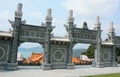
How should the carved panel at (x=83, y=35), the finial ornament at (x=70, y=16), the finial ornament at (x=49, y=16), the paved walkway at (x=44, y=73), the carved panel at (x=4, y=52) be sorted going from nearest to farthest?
the paved walkway at (x=44, y=73)
the carved panel at (x=4, y=52)
the finial ornament at (x=49, y=16)
the finial ornament at (x=70, y=16)
the carved panel at (x=83, y=35)

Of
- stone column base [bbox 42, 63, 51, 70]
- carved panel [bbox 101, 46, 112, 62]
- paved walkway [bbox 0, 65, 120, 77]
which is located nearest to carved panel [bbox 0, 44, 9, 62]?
paved walkway [bbox 0, 65, 120, 77]

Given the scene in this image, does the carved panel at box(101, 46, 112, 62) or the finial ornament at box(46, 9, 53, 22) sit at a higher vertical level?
the finial ornament at box(46, 9, 53, 22)

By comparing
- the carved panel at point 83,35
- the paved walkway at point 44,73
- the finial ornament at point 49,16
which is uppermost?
the finial ornament at point 49,16


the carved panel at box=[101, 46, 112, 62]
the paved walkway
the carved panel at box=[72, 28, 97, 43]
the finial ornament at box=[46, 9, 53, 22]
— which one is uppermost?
the finial ornament at box=[46, 9, 53, 22]

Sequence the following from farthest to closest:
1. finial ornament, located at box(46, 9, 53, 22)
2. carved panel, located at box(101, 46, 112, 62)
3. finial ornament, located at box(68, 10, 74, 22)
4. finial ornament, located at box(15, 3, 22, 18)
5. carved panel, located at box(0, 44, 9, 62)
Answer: carved panel, located at box(101, 46, 112, 62) → finial ornament, located at box(68, 10, 74, 22) → finial ornament, located at box(46, 9, 53, 22) → finial ornament, located at box(15, 3, 22, 18) → carved panel, located at box(0, 44, 9, 62)

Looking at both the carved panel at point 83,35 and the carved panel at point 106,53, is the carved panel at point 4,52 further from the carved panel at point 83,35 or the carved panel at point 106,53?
the carved panel at point 106,53

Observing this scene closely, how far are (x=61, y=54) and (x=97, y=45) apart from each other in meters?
6.36

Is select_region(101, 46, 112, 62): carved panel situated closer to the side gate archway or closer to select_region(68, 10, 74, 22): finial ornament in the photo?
the side gate archway

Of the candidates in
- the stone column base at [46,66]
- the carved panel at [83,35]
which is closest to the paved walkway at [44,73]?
the stone column base at [46,66]

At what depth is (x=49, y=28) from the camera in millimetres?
21234

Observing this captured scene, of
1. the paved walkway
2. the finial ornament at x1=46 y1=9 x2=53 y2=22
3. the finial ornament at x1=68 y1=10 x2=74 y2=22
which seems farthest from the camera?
the finial ornament at x1=68 y1=10 x2=74 y2=22

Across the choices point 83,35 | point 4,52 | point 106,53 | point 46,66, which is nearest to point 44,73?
point 46,66

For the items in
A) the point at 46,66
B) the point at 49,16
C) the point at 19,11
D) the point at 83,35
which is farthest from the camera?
the point at 83,35

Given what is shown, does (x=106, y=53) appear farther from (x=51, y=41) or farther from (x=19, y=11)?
(x=19, y=11)
